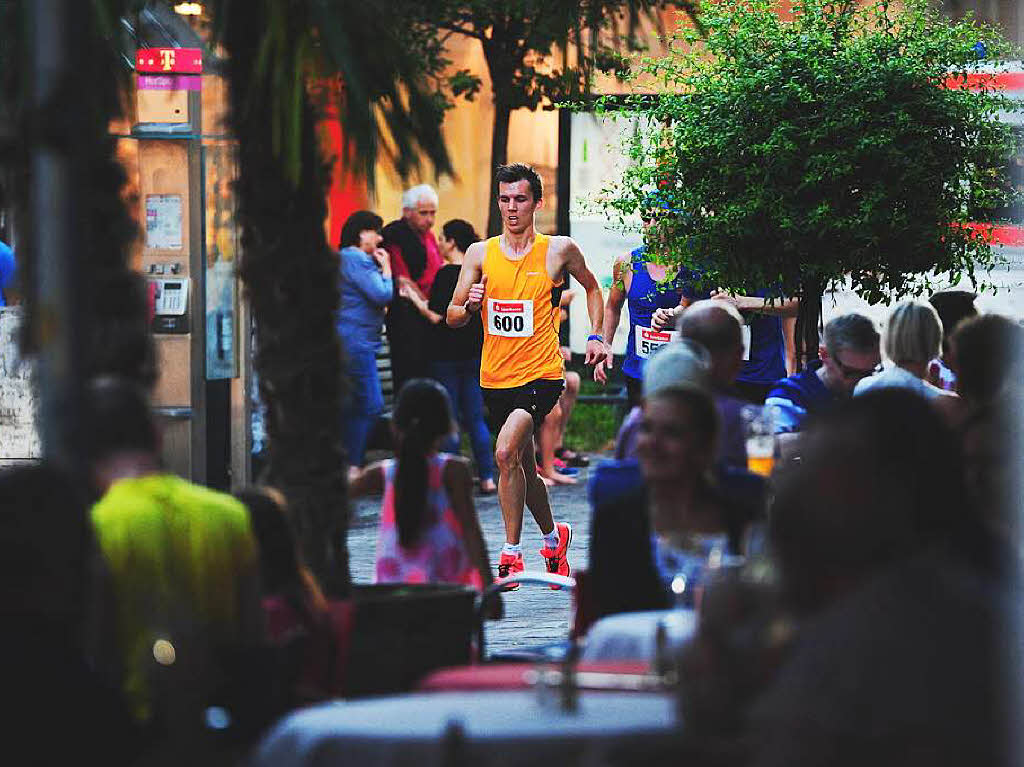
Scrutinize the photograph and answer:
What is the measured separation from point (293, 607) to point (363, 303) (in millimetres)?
8448

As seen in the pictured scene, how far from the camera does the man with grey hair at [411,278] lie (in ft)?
47.5

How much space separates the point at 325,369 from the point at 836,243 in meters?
4.60

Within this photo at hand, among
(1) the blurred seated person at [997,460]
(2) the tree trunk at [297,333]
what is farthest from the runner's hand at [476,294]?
(2) the tree trunk at [297,333]

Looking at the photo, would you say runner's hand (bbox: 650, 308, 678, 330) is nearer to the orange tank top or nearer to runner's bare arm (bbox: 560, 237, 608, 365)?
runner's bare arm (bbox: 560, 237, 608, 365)

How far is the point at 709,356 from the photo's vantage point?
7.14 metres

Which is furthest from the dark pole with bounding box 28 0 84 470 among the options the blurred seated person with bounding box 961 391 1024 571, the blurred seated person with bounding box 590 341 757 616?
the blurred seated person with bounding box 961 391 1024 571

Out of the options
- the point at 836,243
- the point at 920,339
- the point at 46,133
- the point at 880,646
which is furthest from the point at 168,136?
the point at 880,646

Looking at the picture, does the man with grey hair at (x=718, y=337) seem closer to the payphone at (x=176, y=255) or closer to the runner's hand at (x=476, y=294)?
the runner's hand at (x=476, y=294)

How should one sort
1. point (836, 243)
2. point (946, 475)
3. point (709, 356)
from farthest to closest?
point (836, 243), point (709, 356), point (946, 475)

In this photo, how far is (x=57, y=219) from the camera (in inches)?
166

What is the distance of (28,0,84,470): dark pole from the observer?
414 centimetres

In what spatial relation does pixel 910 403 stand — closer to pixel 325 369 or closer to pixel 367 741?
pixel 367 741

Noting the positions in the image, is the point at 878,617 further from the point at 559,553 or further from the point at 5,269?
the point at 5,269

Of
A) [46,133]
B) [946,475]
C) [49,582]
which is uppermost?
[46,133]
